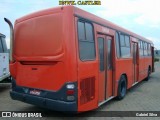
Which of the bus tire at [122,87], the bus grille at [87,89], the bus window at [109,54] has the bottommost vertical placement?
the bus tire at [122,87]

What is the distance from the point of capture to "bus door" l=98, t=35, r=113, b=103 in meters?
7.64

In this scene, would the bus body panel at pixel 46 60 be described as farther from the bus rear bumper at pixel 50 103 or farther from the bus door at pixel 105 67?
the bus door at pixel 105 67

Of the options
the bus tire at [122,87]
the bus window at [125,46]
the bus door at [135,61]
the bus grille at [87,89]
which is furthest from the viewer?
the bus door at [135,61]

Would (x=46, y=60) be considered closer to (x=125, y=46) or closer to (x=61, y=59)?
(x=61, y=59)

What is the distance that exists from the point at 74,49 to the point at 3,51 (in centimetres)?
741

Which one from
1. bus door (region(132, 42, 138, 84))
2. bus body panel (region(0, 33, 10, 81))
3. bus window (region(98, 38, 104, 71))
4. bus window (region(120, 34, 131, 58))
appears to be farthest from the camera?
bus door (region(132, 42, 138, 84))

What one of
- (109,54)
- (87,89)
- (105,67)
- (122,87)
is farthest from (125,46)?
(87,89)

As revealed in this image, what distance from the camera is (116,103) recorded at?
9.07m

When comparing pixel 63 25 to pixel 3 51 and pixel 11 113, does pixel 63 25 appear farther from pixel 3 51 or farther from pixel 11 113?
pixel 3 51

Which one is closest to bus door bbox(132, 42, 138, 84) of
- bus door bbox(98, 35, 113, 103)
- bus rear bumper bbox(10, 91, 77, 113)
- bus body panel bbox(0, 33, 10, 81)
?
bus door bbox(98, 35, 113, 103)

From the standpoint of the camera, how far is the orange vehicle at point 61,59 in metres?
6.17

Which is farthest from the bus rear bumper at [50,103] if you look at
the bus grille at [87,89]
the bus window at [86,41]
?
the bus window at [86,41]

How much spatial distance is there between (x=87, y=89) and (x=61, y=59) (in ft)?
3.56

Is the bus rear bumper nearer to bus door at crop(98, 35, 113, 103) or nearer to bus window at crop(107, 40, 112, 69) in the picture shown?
bus door at crop(98, 35, 113, 103)
